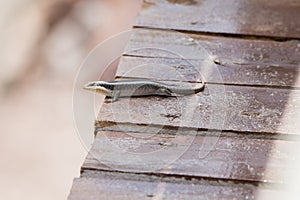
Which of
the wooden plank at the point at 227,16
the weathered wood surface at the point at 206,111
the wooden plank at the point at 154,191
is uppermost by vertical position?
the wooden plank at the point at 227,16

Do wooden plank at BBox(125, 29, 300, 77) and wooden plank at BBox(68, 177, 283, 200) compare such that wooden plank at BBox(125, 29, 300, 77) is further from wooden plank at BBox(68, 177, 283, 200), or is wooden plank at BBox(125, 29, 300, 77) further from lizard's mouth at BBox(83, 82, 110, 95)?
wooden plank at BBox(68, 177, 283, 200)

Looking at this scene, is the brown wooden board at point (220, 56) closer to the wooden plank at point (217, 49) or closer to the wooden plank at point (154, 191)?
the wooden plank at point (217, 49)

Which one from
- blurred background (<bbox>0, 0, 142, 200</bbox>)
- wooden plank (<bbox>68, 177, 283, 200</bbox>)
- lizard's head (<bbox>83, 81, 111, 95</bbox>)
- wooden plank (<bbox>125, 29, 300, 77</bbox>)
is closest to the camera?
wooden plank (<bbox>68, 177, 283, 200</bbox>)

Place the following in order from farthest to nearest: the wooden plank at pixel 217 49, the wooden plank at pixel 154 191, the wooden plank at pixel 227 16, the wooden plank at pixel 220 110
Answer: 1. the wooden plank at pixel 227 16
2. the wooden plank at pixel 217 49
3. the wooden plank at pixel 220 110
4. the wooden plank at pixel 154 191

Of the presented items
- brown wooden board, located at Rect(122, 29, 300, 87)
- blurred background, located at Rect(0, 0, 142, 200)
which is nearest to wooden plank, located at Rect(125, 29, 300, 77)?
brown wooden board, located at Rect(122, 29, 300, 87)

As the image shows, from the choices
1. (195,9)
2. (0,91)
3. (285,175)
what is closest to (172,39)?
(195,9)

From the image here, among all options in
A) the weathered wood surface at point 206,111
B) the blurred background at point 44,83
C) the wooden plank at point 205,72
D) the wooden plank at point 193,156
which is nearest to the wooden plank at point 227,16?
the weathered wood surface at point 206,111
